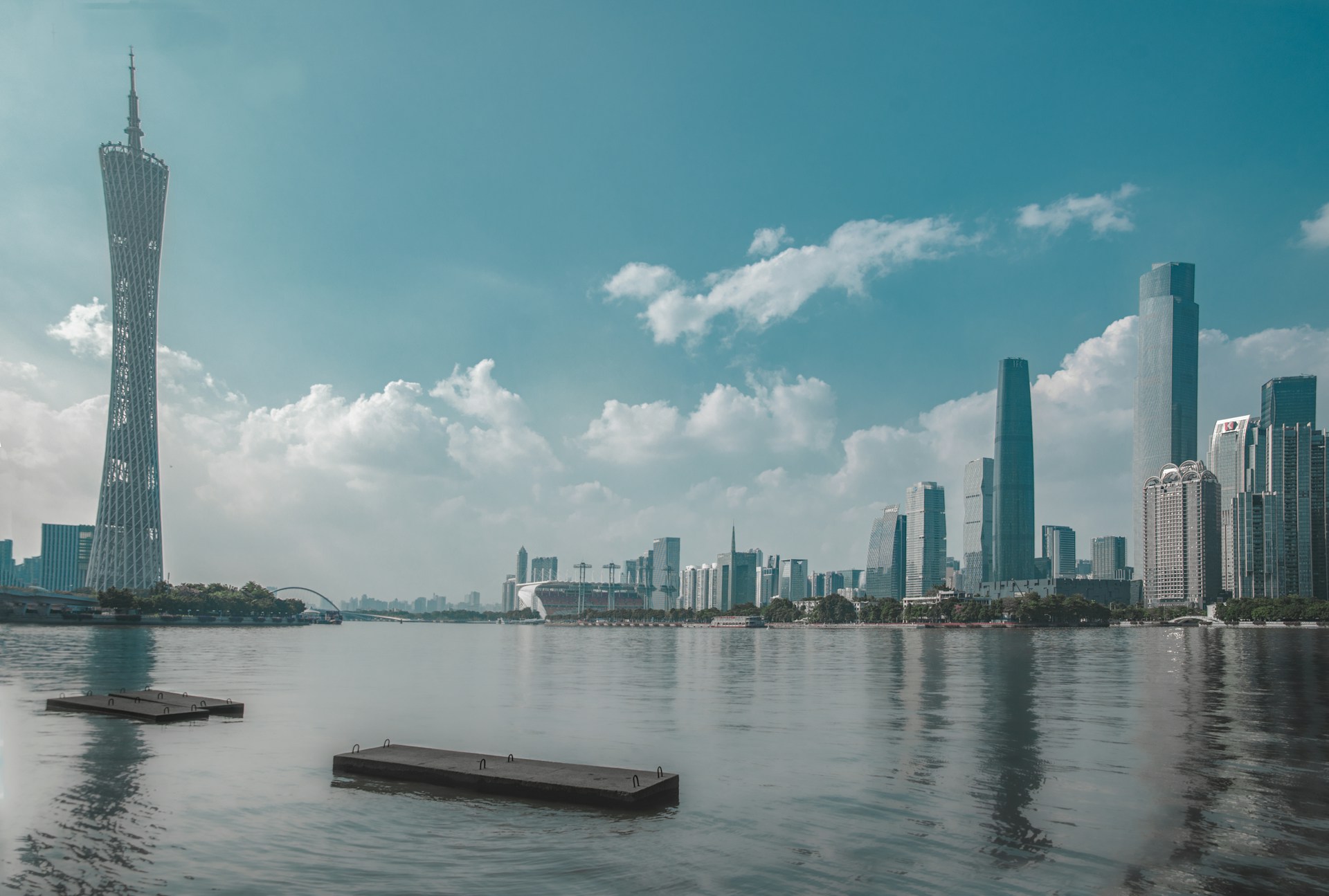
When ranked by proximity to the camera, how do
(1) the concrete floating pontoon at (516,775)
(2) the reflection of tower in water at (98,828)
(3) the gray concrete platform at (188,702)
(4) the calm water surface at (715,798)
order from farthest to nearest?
1. (3) the gray concrete platform at (188,702)
2. (1) the concrete floating pontoon at (516,775)
3. (4) the calm water surface at (715,798)
4. (2) the reflection of tower in water at (98,828)

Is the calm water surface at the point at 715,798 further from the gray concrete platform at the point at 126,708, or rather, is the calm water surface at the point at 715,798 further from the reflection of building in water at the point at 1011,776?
the gray concrete platform at the point at 126,708

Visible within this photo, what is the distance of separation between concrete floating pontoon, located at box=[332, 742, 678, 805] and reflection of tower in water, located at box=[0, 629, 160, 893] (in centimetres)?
819

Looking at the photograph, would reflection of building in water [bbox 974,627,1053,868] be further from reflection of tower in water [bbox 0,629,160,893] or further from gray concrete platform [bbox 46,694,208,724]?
gray concrete platform [bbox 46,694,208,724]

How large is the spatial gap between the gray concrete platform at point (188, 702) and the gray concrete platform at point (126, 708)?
15.2 inches

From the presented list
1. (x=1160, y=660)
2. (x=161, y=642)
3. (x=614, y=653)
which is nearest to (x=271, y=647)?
(x=161, y=642)

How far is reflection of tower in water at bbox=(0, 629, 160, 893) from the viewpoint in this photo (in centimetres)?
2341

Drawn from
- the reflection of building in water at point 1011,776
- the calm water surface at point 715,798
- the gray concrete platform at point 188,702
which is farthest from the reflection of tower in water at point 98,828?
the reflection of building in water at point 1011,776

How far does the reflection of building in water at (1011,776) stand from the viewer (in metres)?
27.1

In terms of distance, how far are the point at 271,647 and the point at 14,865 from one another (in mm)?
160451

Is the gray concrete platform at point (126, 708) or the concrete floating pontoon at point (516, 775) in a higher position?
the concrete floating pontoon at point (516, 775)

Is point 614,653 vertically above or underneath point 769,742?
underneath

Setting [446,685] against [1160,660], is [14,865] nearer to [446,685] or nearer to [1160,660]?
[446,685]

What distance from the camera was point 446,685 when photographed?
283 ft

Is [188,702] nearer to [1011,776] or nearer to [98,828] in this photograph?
[98,828]
